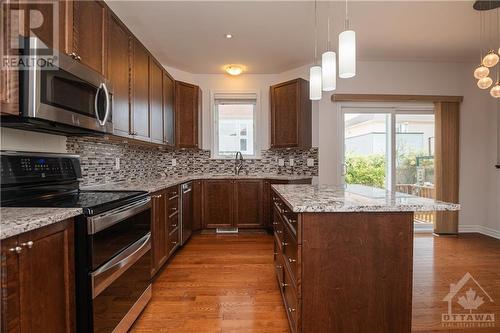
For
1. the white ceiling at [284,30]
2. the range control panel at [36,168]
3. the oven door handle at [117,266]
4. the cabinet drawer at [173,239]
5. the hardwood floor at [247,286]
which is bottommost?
the hardwood floor at [247,286]

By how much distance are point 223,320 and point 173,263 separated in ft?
3.94

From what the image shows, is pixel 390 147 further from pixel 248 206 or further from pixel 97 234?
pixel 97 234

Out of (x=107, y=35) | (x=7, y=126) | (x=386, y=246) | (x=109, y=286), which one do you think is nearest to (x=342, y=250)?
(x=386, y=246)

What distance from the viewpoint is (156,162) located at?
159 inches

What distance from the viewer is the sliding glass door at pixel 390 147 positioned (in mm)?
4090

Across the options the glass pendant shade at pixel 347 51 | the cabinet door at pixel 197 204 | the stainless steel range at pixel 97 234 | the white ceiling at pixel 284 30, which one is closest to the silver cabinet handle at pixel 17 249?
the stainless steel range at pixel 97 234

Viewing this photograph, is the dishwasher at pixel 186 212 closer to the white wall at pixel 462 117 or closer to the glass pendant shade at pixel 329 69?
the white wall at pixel 462 117

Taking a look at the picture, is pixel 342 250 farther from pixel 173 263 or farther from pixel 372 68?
pixel 372 68

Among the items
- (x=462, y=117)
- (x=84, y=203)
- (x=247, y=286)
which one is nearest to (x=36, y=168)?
(x=84, y=203)

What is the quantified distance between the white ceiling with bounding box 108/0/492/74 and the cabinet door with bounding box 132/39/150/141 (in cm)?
45

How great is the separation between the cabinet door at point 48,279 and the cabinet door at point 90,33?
3.77 ft

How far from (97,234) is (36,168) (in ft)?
2.39

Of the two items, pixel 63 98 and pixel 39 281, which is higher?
pixel 63 98

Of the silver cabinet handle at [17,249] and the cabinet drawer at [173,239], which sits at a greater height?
the silver cabinet handle at [17,249]
